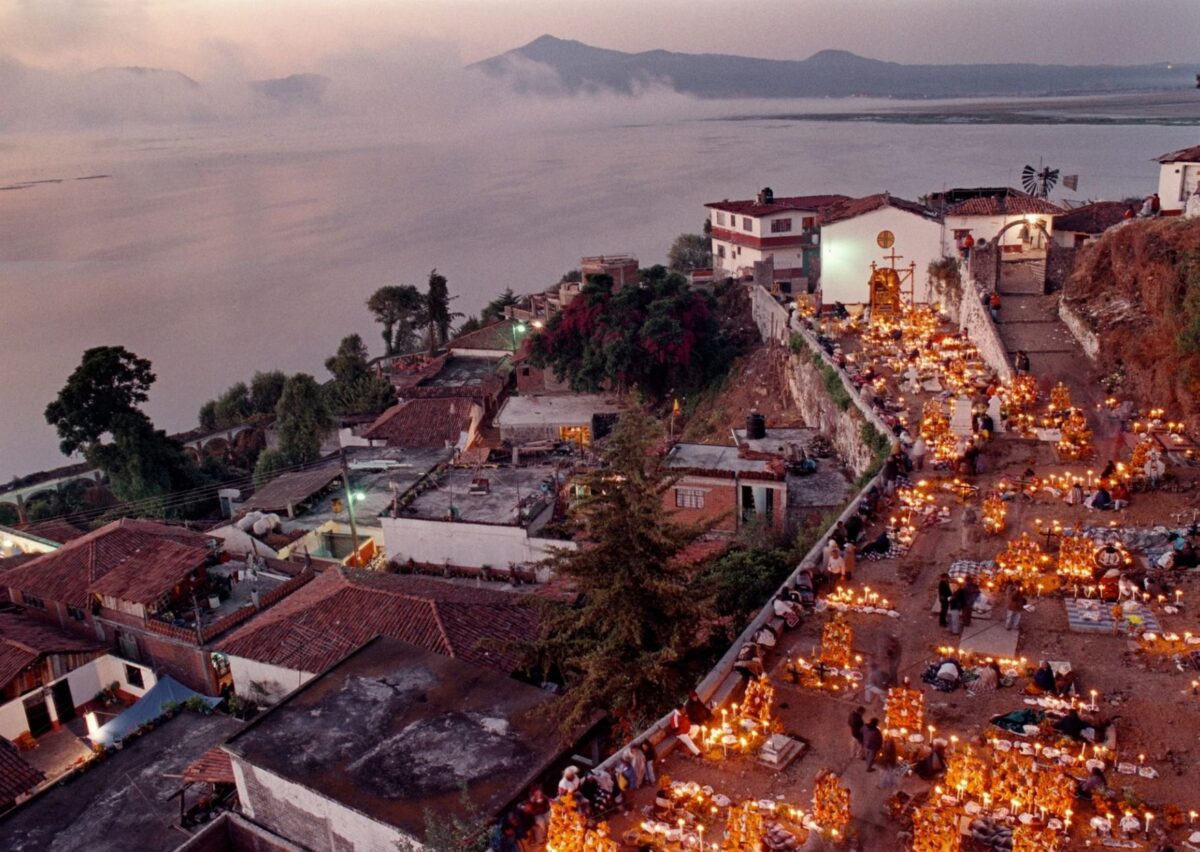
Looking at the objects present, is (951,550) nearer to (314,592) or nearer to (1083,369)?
(1083,369)

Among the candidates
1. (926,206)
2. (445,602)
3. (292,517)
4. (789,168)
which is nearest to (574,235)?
(789,168)

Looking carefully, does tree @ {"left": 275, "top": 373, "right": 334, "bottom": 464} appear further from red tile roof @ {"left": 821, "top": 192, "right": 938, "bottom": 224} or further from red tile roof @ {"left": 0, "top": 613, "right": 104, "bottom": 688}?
red tile roof @ {"left": 821, "top": 192, "right": 938, "bottom": 224}

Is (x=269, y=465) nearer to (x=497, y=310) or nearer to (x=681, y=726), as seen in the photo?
(x=497, y=310)

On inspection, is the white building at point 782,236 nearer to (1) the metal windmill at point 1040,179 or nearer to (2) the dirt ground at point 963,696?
(1) the metal windmill at point 1040,179

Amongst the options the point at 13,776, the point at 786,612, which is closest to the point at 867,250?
the point at 786,612

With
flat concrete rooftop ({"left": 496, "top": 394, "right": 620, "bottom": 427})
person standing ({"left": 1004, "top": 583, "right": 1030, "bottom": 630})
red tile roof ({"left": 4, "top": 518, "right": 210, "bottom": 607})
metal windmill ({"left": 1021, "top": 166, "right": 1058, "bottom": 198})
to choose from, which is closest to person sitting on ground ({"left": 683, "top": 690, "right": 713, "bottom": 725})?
person standing ({"left": 1004, "top": 583, "right": 1030, "bottom": 630})
